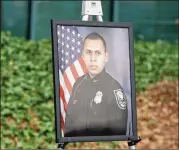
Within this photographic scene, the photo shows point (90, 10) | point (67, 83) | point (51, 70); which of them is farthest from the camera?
point (51, 70)

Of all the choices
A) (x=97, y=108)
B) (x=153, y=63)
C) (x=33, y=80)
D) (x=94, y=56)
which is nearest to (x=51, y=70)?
(x=33, y=80)

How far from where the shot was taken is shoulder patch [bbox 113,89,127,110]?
684 centimetres

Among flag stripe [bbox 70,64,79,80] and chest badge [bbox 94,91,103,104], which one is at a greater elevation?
flag stripe [bbox 70,64,79,80]

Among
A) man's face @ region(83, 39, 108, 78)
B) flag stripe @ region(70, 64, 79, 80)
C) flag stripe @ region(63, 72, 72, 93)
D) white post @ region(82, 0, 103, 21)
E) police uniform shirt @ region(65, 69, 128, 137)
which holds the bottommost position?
police uniform shirt @ region(65, 69, 128, 137)

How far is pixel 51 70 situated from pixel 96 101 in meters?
5.11

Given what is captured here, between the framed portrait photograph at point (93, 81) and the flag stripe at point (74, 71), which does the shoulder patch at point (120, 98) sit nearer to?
the framed portrait photograph at point (93, 81)

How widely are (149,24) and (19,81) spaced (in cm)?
420

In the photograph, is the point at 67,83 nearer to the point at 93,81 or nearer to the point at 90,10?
the point at 93,81

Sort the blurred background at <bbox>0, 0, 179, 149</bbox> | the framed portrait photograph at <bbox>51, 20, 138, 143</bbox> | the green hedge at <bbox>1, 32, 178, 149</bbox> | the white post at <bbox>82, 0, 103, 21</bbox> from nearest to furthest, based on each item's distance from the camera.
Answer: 1. the framed portrait photograph at <bbox>51, 20, 138, 143</bbox>
2. the white post at <bbox>82, 0, 103, 21</bbox>
3. the green hedge at <bbox>1, 32, 178, 149</bbox>
4. the blurred background at <bbox>0, 0, 179, 149</bbox>

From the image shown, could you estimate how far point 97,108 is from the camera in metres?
6.73

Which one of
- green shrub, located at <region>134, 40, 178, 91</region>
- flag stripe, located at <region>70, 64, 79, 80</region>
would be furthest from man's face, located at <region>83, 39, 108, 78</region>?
green shrub, located at <region>134, 40, 178, 91</region>

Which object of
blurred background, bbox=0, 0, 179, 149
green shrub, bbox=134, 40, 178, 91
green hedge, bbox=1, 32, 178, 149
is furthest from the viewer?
green shrub, bbox=134, 40, 178, 91

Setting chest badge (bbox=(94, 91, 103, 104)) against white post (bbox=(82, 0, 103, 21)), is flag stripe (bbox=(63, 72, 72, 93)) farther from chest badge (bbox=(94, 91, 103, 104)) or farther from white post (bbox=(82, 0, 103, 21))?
white post (bbox=(82, 0, 103, 21))

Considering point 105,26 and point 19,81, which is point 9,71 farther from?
point 105,26
